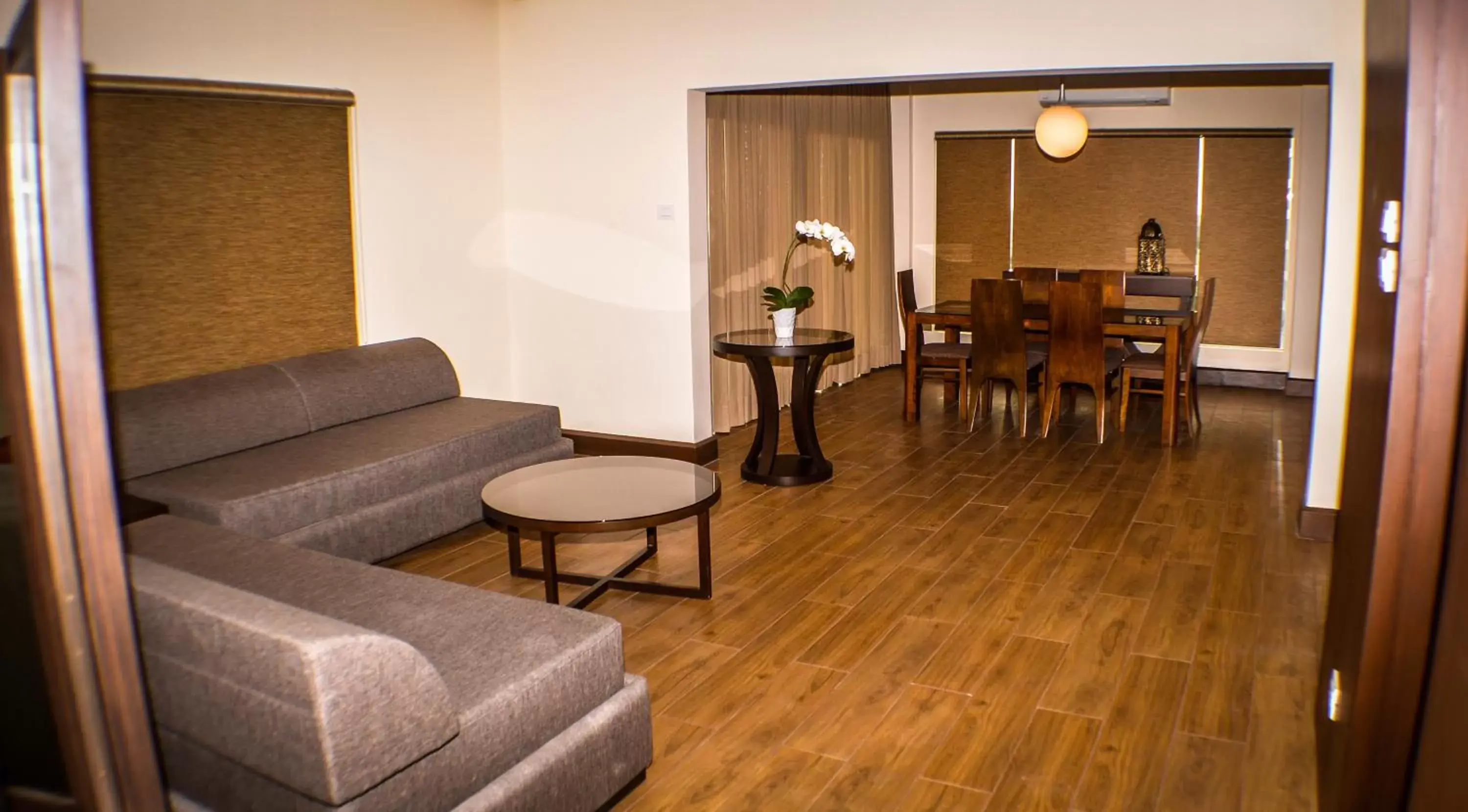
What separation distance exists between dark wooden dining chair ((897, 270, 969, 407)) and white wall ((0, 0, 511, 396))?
2542mm

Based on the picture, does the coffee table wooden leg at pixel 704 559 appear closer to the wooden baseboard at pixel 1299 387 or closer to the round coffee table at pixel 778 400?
the round coffee table at pixel 778 400

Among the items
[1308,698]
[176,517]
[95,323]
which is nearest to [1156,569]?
[1308,698]

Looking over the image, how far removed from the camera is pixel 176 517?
3406 millimetres

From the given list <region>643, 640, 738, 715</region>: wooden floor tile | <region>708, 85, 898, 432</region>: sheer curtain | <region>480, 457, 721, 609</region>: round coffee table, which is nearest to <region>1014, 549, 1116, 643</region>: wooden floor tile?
<region>643, 640, 738, 715</region>: wooden floor tile

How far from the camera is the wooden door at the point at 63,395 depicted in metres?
1.07

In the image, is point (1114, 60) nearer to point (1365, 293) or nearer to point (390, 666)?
point (1365, 293)

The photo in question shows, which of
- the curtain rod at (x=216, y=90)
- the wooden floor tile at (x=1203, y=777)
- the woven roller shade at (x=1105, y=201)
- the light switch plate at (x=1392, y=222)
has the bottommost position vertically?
the wooden floor tile at (x=1203, y=777)

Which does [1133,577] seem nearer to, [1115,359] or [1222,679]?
[1222,679]

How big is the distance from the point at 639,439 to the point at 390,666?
398 cm

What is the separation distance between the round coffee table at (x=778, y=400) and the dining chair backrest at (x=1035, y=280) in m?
2.27

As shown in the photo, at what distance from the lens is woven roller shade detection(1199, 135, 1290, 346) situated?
784 centimetres

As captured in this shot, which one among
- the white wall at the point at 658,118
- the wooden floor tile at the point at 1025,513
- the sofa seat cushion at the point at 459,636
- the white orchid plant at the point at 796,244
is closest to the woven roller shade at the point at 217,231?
the white wall at the point at 658,118

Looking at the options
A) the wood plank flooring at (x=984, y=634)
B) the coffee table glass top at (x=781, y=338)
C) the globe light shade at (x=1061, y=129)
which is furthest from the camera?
the globe light shade at (x=1061, y=129)

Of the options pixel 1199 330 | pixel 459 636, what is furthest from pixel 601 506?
pixel 1199 330
